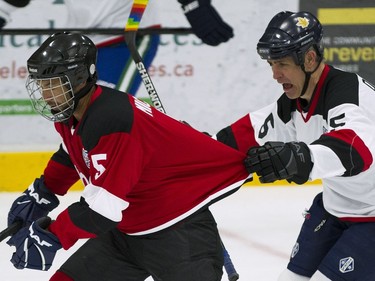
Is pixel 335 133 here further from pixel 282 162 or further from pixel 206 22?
pixel 206 22

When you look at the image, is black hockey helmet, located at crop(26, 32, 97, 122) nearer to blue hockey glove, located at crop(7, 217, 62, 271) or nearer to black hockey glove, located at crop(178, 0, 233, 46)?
blue hockey glove, located at crop(7, 217, 62, 271)

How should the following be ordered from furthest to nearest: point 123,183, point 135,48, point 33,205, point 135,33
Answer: point 135,33 → point 135,48 → point 33,205 → point 123,183

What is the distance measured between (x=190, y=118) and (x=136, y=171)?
2.82 m

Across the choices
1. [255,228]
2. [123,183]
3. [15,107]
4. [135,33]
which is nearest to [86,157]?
[123,183]

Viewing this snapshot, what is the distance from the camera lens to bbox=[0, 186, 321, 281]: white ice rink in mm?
4000

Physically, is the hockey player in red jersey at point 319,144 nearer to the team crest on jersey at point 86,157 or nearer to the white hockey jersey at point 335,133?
the white hockey jersey at point 335,133

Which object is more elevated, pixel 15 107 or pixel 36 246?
pixel 36 246

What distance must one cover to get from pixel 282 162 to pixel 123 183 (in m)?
0.42

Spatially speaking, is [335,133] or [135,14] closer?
[335,133]

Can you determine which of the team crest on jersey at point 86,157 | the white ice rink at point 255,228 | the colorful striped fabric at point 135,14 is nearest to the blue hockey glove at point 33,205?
the team crest on jersey at point 86,157

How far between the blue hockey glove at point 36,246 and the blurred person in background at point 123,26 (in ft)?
8.68

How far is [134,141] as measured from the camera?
2412mm

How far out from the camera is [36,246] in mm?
2510

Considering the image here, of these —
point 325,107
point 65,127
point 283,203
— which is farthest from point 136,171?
point 283,203
